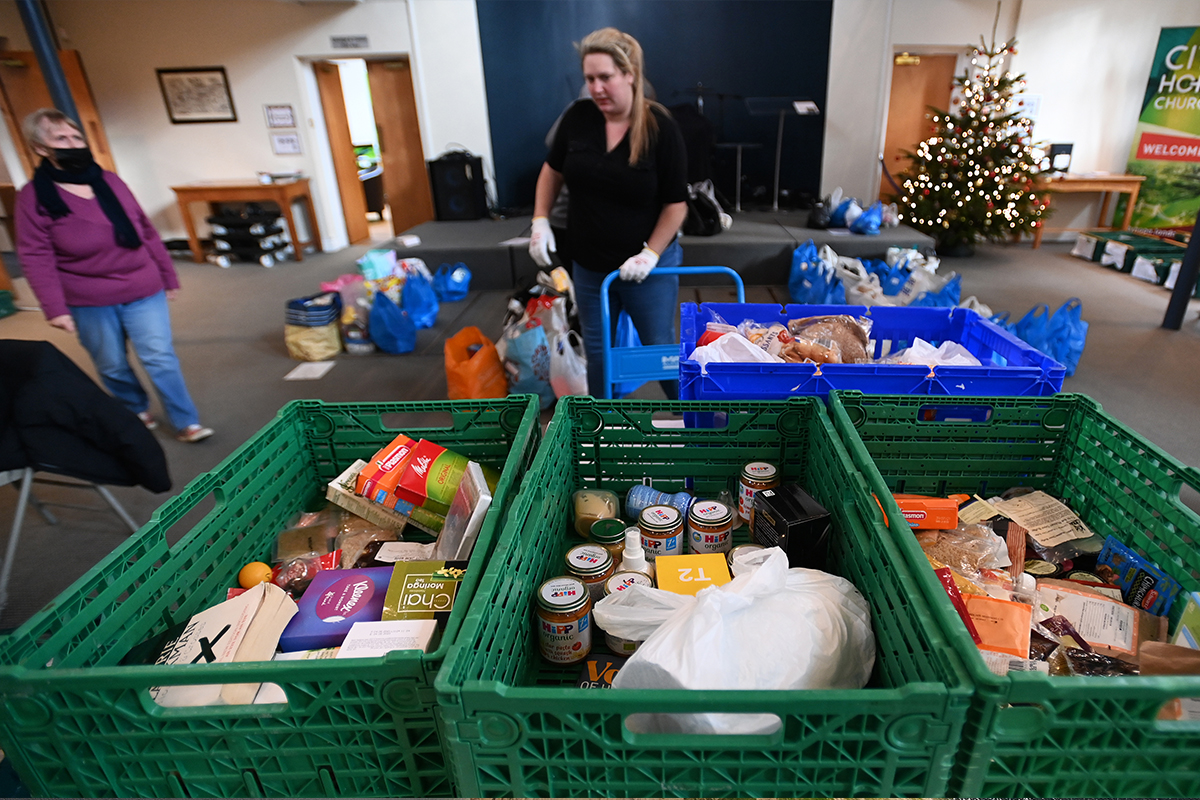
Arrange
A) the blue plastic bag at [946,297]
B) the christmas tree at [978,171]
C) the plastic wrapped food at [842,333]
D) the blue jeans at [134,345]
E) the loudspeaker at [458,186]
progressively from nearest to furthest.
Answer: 1. the plastic wrapped food at [842,333]
2. the blue jeans at [134,345]
3. the blue plastic bag at [946,297]
4. the christmas tree at [978,171]
5. the loudspeaker at [458,186]

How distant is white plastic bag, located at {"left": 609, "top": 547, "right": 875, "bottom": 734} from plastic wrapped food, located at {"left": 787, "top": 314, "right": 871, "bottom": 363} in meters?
0.92

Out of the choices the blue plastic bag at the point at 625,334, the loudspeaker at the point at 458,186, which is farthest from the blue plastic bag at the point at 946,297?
the loudspeaker at the point at 458,186

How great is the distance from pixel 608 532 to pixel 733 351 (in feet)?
2.14

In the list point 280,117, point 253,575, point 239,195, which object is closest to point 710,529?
point 253,575

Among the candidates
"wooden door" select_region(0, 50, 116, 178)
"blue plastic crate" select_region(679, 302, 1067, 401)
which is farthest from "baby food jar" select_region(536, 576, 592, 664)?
"wooden door" select_region(0, 50, 116, 178)

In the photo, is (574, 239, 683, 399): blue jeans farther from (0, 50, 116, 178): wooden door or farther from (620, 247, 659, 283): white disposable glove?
(0, 50, 116, 178): wooden door

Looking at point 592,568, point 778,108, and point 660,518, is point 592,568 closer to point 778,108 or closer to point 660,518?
point 660,518

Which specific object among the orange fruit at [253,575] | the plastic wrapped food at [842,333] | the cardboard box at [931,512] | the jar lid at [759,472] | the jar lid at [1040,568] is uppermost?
the plastic wrapped food at [842,333]

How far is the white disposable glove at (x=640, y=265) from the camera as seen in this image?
2.28 meters

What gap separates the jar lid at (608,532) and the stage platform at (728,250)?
13.7 feet

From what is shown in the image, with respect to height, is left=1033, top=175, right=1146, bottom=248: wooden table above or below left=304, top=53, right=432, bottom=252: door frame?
below

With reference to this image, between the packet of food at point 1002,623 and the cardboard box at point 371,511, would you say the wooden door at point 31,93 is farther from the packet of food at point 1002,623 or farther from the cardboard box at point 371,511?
the packet of food at point 1002,623

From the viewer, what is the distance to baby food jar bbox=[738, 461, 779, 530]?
121cm

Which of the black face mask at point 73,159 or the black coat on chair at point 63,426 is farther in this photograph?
the black face mask at point 73,159
